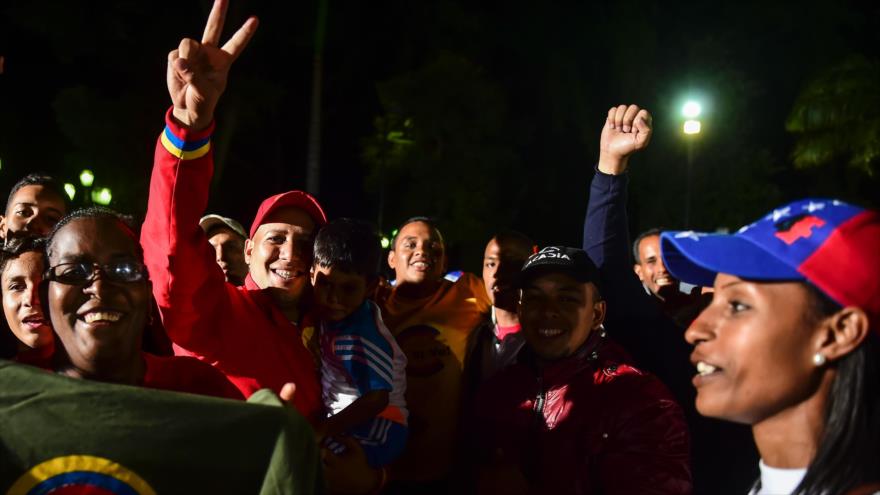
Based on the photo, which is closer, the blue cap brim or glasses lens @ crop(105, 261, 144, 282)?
the blue cap brim

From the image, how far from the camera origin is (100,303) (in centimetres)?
237

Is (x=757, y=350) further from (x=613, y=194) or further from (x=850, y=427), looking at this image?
(x=613, y=194)

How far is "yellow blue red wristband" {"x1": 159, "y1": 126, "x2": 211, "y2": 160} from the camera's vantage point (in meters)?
2.81

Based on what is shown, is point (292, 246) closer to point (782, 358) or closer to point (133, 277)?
point (133, 277)

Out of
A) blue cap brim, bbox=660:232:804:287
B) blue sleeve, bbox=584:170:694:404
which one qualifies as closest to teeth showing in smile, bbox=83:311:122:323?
blue cap brim, bbox=660:232:804:287

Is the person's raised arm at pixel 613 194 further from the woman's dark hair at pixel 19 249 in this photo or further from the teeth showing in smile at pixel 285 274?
the woman's dark hair at pixel 19 249

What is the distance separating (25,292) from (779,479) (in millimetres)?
3061

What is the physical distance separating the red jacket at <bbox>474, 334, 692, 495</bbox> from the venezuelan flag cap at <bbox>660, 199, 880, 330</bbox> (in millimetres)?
1168

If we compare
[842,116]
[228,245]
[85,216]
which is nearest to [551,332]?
[85,216]

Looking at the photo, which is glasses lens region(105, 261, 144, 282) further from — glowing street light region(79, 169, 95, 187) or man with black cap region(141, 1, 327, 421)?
glowing street light region(79, 169, 95, 187)

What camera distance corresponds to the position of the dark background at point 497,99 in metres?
19.8

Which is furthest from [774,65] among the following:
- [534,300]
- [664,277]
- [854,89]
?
[534,300]

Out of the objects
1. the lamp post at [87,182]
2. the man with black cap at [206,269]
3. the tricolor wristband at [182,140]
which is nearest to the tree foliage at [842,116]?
the lamp post at [87,182]

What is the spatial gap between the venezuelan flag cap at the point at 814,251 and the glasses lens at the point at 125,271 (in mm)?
1627
